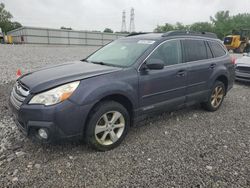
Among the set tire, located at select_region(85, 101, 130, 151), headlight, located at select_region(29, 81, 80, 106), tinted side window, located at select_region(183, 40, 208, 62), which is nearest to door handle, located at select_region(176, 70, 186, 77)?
tinted side window, located at select_region(183, 40, 208, 62)

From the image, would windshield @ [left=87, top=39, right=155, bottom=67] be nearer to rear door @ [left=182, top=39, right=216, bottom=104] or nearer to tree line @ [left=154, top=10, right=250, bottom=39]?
rear door @ [left=182, top=39, right=216, bottom=104]

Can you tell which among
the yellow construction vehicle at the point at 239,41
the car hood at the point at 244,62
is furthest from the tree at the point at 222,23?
the car hood at the point at 244,62

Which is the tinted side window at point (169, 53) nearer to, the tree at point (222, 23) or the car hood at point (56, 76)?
the car hood at point (56, 76)

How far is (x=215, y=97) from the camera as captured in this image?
15.7 ft

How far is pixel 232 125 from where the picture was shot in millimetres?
4074

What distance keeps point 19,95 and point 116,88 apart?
1.31m

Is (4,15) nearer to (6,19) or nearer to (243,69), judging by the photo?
(6,19)

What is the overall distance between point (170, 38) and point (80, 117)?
221 centimetres

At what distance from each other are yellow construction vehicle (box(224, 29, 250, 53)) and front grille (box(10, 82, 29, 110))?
22944 millimetres

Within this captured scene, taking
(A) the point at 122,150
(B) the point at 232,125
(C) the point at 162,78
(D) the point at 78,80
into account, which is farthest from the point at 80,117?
(B) the point at 232,125

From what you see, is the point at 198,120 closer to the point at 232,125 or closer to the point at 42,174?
the point at 232,125

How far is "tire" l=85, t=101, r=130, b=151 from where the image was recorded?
9.03 feet

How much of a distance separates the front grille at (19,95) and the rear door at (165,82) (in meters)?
1.63

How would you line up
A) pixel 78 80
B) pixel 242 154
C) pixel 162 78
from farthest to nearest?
pixel 162 78 → pixel 242 154 → pixel 78 80
